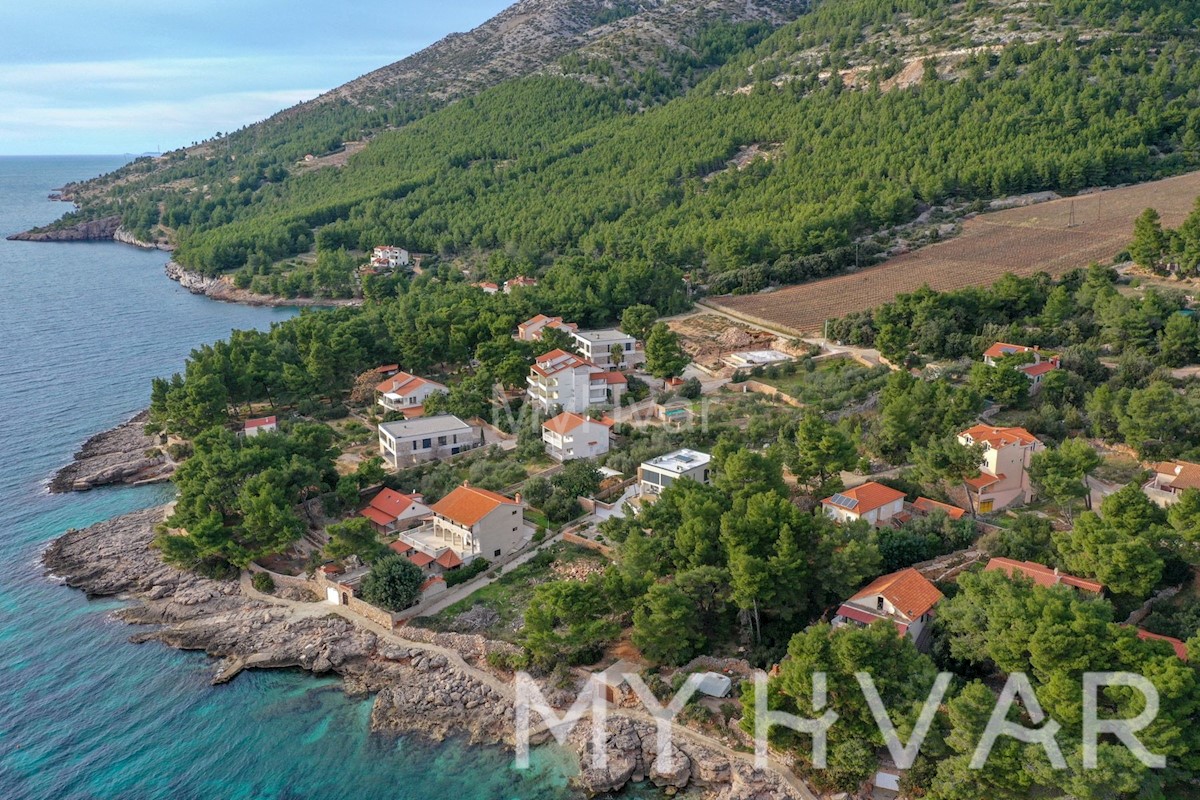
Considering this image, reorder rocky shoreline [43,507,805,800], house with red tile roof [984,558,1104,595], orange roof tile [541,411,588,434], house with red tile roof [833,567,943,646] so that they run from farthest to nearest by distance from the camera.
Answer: orange roof tile [541,411,588,434], house with red tile roof [833,567,943,646], house with red tile roof [984,558,1104,595], rocky shoreline [43,507,805,800]

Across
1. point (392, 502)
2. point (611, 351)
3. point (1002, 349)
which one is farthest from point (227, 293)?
point (1002, 349)

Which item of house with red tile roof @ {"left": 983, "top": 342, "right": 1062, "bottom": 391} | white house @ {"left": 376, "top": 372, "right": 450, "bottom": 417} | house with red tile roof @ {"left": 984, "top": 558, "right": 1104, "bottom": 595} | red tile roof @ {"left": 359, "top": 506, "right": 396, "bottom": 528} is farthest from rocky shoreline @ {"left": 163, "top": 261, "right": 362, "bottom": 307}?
house with red tile roof @ {"left": 984, "top": 558, "right": 1104, "bottom": 595}

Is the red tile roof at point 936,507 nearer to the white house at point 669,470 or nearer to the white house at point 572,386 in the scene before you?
the white house at point 669,470

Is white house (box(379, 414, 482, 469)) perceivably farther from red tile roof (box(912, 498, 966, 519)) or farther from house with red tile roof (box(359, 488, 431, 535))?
red tile roof (box(912, 498, 966, 519))

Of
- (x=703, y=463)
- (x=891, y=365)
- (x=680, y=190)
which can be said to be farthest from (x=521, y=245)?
(x=703, y=463)

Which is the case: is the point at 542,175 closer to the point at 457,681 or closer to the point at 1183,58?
the point at 1183,58

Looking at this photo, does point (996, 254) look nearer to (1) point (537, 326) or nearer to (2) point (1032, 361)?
(2) point (1032, 361)
